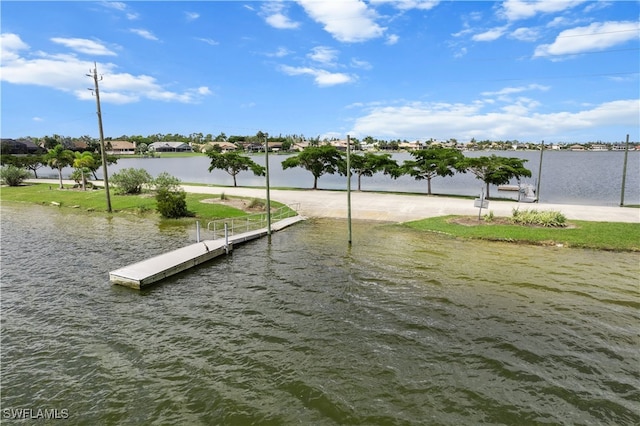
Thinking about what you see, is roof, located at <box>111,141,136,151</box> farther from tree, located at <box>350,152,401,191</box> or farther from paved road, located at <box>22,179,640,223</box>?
paved road, located at <box>22,179,640,223</box>

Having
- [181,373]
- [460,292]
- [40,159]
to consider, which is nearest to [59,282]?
[181,373]

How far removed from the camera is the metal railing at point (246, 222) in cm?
2485

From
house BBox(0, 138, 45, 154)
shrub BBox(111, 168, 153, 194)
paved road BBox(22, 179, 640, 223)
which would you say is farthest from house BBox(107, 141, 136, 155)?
paved road BBox(22, 179, 640, 223)

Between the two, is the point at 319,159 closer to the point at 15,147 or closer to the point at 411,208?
the point at 411,208

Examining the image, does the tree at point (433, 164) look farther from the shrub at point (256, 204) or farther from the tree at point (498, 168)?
the shrub at point (256, 204)

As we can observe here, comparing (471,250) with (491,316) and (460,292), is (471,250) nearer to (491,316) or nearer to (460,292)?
(460,292)

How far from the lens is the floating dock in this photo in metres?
15.2

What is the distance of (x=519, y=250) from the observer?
20.6 m

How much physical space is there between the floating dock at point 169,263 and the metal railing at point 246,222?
1.67 meters

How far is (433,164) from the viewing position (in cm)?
4238

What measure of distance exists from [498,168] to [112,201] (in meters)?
40.8

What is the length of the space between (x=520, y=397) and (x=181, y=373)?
8368 millimetres

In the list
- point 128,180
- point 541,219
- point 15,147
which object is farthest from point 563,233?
point 15,147

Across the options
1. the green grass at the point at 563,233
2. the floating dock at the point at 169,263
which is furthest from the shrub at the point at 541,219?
the floating dock at the point at 169,263
